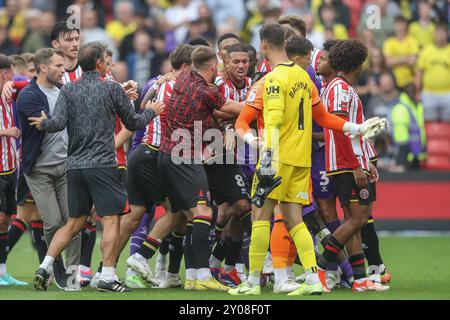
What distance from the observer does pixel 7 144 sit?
12359 millimetres

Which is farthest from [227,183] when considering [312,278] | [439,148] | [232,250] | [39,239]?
[439,148]

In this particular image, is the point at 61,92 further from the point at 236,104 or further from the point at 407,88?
the point at 407,88

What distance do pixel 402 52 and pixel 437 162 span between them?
116 inches

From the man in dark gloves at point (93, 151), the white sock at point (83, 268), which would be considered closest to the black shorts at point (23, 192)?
the white sock at point (83, 268)

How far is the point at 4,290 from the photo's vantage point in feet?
37.7

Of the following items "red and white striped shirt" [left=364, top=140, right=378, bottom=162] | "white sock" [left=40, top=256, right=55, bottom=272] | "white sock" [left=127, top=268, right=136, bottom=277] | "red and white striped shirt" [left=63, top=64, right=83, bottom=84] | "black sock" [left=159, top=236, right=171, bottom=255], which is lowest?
"white sock" [left=127, top=268, right=136, bottom=277]

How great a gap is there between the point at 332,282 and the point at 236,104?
2.08 metres

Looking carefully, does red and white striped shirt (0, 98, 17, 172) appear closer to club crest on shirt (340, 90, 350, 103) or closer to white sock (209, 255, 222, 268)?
white sock (209, 255, 222, 268)

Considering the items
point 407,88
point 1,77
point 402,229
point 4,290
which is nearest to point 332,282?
point 4,290

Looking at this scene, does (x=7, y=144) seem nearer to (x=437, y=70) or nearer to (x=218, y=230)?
(x=218, y=230)

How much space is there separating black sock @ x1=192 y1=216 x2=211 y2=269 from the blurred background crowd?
7.64m

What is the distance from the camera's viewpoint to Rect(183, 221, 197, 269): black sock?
38.0ft

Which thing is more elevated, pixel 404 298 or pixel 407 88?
pixel 407 88

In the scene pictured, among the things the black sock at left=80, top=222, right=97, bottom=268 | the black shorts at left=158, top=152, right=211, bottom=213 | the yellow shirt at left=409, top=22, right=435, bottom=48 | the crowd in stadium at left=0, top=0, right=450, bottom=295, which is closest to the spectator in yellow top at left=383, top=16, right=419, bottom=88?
the yellow shirt at left=409, top=22, right=435, bottom=48
